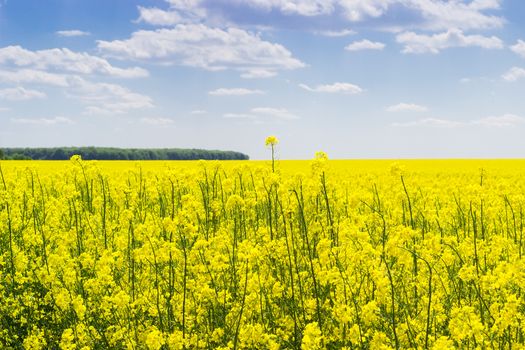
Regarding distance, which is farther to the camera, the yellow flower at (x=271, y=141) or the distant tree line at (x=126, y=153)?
the distant tree line at (x=126, y=153)

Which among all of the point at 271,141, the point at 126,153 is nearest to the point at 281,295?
the point at 271,141

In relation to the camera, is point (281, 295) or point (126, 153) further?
point (126, 153)

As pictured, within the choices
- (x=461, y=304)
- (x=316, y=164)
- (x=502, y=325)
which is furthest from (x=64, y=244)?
(x=502, y=325)

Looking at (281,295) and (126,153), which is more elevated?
(126,153)

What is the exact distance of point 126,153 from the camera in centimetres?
9050

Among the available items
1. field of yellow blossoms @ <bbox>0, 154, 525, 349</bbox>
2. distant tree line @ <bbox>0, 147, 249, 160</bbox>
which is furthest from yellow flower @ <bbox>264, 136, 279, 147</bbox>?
distant tree line @ <bbox>0, 147, 249, 160</bbox>

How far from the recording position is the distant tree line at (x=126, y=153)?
83.5 meters

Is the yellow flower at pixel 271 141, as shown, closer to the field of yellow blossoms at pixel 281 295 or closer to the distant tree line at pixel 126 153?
the field of yellow blossoms at pixel 281 295

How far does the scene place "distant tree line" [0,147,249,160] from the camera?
8350 centimetres

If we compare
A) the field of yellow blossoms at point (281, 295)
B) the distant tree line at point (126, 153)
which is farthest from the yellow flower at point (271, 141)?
the distant tree line at point (126, 153)

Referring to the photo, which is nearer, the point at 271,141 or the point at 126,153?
the point at 271,141

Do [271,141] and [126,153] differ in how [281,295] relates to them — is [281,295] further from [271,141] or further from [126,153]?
[126,153]

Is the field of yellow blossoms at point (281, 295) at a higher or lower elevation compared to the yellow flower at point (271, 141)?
lower

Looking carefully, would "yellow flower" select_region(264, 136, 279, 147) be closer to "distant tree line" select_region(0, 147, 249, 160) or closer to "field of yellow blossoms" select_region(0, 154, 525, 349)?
"field of yellow blossoms" select_region(0, 154, 525, 349)
